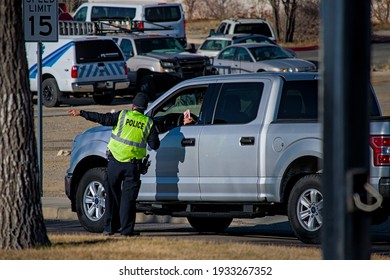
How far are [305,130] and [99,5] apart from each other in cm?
3159

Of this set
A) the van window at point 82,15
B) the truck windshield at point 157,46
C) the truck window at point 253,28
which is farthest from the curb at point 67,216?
the truck window at point 253,28

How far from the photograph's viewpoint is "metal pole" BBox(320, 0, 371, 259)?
5.14 m

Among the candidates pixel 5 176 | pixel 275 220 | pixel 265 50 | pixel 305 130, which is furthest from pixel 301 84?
pixel 265 50

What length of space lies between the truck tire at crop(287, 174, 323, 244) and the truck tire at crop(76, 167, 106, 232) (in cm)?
255

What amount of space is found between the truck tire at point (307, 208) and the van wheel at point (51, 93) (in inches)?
754

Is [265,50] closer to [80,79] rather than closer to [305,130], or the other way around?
[80,79]

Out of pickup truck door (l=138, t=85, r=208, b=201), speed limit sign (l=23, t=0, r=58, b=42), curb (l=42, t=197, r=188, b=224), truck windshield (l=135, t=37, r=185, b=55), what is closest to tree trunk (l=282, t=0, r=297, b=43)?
truck windshield (l=135, t=37, r=185, b=55)

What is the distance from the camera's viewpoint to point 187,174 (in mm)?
12539

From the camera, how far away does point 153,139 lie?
40.0ft

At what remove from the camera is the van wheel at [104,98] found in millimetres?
30984

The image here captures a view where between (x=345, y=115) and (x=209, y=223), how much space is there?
8648 millimetres

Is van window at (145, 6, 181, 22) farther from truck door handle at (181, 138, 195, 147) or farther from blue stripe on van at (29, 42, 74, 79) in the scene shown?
truck door handle at (181, 138, 195, 147)

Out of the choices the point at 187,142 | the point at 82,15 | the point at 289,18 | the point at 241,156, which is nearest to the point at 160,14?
the point at 82,15

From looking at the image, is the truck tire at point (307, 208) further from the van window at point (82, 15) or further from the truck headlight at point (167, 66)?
the van window at point (82, 15)
